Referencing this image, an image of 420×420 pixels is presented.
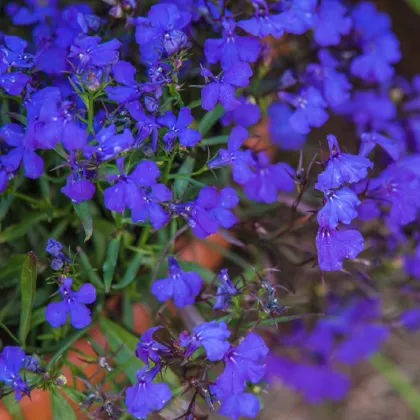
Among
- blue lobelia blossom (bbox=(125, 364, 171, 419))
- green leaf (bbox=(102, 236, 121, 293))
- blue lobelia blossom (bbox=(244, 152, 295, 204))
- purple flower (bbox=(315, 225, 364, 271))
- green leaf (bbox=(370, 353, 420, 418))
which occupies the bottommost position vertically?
green leaf (bbox=(370, 353, 420, 418))

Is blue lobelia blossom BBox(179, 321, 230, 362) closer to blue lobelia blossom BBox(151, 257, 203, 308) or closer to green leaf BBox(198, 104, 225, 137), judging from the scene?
blue lobelia blossom BBox(151, 257, 203, 308)

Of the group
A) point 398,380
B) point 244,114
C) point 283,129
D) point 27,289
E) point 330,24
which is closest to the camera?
point 27,289

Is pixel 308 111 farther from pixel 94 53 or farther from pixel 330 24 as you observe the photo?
pixel 94 53

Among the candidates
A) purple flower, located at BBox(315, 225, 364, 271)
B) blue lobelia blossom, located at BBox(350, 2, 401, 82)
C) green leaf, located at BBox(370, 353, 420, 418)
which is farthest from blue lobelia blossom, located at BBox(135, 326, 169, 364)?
green leaf, located at BBox(370, 353, 420, 418)

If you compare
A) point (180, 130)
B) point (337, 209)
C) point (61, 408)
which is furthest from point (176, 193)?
point (61, 408)

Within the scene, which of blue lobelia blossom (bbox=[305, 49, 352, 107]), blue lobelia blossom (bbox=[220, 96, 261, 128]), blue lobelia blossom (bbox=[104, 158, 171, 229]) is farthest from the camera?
blue lobelia blossom (bbox=[305, 49, 352, 107])

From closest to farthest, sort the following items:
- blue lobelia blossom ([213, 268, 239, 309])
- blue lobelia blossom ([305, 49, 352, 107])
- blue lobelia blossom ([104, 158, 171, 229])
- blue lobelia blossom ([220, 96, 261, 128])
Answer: blue lobelia blossom ([104, 158, 171, 229]) → blue lobelia blossom ([213, 268, 239, 309]) → blue lobelia blossom ([220, 96, 261, 128]) → blue lobelia blossom ([305, 49, 352, 107])
